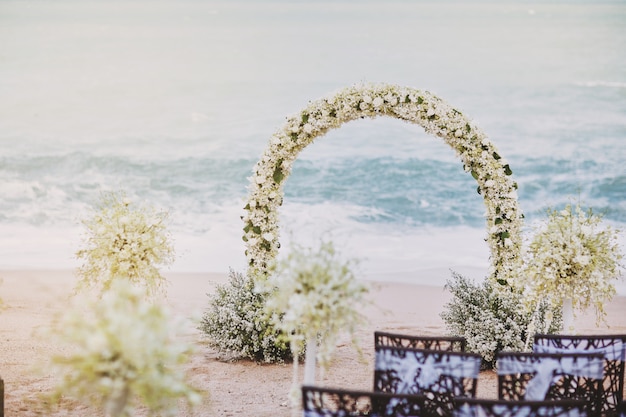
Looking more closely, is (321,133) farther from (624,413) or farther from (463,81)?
(463,81)

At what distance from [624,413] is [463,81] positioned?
17554mm

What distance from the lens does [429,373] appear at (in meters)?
5.35

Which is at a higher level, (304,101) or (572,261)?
(304,101)

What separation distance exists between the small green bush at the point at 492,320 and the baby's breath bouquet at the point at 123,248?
2913mm

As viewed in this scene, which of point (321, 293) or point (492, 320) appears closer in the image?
point (321, 293)

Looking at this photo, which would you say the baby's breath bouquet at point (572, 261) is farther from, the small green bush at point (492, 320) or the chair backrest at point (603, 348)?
the chair backrest at point (603, 348)

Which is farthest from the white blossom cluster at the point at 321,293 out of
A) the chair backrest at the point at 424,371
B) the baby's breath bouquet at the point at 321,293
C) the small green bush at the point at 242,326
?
the small green bush at the point at 242,326

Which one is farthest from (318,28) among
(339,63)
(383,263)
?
(383,263)

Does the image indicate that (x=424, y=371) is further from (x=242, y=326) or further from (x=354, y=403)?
(x=242, y=326)

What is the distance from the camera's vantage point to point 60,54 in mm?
19672

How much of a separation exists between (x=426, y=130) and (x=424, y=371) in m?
3.03

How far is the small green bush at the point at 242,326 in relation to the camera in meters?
8.02

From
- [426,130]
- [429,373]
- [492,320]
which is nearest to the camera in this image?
[429,373]

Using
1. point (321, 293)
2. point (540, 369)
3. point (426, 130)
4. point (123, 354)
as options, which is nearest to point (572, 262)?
point (540, 369)
